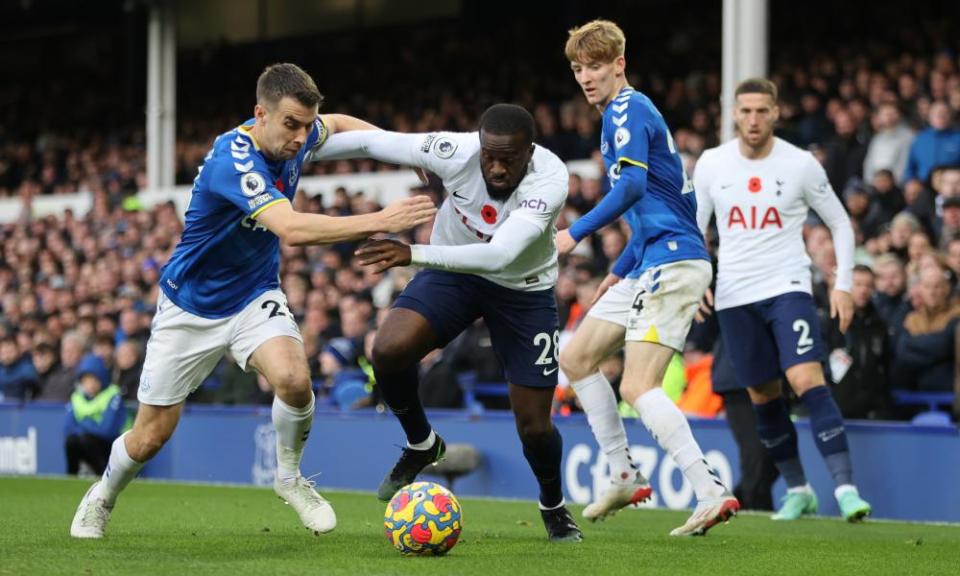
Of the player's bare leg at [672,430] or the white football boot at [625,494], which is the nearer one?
the player's bare leg at [672,430]

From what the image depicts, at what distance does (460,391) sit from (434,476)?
94cm

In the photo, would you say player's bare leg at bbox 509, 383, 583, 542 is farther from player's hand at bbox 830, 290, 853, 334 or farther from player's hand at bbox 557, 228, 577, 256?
player's hand at bbox 830, 290, 853, 334

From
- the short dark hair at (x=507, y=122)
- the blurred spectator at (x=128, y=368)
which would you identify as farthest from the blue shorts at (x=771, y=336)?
the blurred spectator at (x=128, y=368)

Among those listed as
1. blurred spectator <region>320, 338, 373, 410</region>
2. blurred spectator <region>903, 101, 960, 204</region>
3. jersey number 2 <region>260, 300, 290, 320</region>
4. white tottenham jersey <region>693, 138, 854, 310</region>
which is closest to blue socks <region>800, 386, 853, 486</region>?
white tottenham jersey <region>693, 138, 854, 310</region>

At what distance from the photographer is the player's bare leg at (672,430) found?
7801 mm

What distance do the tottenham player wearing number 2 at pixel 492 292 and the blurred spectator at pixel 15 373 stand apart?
1162 cm

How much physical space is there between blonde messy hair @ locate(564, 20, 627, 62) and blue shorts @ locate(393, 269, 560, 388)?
1.33 metres

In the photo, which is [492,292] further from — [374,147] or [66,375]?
[66,375]

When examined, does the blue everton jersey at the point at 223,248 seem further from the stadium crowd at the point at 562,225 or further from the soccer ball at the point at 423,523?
the stadium crowd at the point at 562,225

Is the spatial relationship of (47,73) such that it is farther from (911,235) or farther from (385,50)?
(911,235)

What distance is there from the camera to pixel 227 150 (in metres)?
6.97

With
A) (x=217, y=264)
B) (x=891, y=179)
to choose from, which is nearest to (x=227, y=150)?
(x=217, y=264)

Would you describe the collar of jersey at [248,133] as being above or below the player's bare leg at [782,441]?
above

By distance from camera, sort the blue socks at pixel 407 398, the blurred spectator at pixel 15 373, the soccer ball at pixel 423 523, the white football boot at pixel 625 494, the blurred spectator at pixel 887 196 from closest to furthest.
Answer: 1. the soccer ball at pixel 423 523
2. the blue socks at pixel 407 398
3. the white football boot at pixel 625 494
4. the blurred spectator at pixel 887 196
5. the blurred spectator at pixel 15 373
